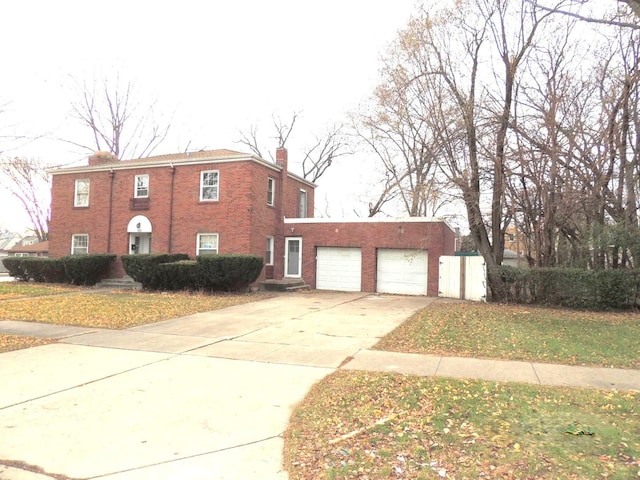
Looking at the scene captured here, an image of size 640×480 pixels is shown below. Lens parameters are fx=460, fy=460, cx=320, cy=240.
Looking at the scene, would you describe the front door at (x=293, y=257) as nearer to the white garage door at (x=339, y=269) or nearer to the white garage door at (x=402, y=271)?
the white garage door at (x=339, y=269)

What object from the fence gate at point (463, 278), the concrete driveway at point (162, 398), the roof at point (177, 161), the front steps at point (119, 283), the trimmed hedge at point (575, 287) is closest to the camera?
the concrete driveway at point (162, 398)

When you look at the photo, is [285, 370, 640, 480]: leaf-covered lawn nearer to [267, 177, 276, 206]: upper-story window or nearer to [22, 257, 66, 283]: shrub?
[267, 177, 276, 206]: upper-story window

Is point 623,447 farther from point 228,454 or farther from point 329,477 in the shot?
point 228,454

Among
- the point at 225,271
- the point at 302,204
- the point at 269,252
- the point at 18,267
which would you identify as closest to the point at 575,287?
the point at 225,271

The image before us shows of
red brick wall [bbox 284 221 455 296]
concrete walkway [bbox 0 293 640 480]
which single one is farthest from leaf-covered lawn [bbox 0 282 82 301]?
red brick wall [bbox 284 221 455 296]

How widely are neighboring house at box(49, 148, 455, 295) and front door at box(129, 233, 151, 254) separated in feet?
0.17

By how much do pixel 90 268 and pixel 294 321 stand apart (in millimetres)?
14450

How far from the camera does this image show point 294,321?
11883mm

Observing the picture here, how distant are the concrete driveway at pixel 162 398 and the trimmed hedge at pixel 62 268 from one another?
13109 millimetres

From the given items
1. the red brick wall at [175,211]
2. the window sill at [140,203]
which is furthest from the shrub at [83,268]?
the window sill at [140,203]

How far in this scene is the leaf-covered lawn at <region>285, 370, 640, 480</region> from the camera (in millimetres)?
3656

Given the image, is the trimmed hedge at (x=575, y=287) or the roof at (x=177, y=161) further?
the roof at (x=177, y=161)

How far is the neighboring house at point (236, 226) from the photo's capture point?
825 inches

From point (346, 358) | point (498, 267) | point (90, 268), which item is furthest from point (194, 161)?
point (346, 358)
